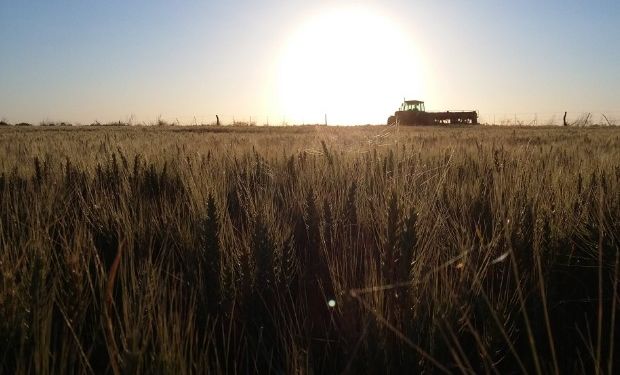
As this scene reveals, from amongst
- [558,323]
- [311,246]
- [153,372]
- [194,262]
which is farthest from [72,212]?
[558,323]

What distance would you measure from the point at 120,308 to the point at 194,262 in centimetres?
29

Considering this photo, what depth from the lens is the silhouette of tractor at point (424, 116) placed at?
31.2 metres

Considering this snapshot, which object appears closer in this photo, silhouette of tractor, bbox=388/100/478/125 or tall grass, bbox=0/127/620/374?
tall grass, bbox=0/127/620/374

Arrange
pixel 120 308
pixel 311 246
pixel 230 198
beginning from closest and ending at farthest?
pixel 120 308 < pixel 311 246 < pixel 230 198

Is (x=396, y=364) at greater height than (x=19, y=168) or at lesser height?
lesser

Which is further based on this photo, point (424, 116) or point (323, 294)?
point (424, 116)

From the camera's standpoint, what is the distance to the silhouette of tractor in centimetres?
3119

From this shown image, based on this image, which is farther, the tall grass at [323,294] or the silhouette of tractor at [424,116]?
the silhouette of tractor at [424,116]

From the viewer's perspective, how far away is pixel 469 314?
1137 mm

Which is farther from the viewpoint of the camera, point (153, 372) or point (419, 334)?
point (419, 334)

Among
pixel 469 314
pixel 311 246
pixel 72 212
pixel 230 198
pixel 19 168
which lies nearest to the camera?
pixel 469 314

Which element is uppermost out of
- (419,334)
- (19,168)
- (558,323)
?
(19,168)

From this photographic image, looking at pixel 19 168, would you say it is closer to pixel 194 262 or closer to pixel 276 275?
pixel 194 262

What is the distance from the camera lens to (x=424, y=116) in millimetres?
31656
